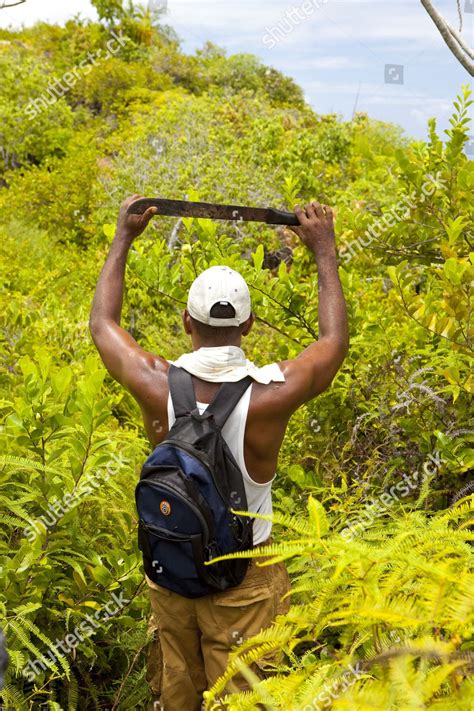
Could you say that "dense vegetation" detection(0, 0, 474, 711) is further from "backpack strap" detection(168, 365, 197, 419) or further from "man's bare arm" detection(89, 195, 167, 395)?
"backpack strap" detection(168, 365, 197, 419)

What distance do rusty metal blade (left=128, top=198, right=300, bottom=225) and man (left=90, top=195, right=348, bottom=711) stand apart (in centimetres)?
21

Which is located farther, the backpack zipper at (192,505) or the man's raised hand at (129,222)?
the man's raised hand at (129,222)

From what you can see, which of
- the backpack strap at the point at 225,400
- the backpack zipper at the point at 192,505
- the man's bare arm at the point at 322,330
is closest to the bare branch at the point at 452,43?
the man's bare arm at the point at 322,330

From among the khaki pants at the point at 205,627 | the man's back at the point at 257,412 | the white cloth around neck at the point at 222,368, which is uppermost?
the white cloth around neck at the point at 222,368

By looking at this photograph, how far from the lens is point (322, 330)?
244cm

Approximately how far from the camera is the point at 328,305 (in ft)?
8.04

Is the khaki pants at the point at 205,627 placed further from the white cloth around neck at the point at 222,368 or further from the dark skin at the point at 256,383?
the white cloth around neck at the point at 222,368

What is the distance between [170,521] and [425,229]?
227 centimetres

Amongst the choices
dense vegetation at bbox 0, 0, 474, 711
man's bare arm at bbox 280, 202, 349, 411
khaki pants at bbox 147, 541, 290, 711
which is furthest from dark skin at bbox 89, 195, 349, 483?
khaki pants at bbox 147, 541, 290, 711

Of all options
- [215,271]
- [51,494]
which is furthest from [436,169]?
[51,494]

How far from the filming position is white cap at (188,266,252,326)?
7.45ft

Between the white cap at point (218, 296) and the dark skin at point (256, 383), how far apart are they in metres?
0.07

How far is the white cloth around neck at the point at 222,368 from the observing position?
2.24 metres

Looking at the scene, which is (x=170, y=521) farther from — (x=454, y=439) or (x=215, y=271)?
(x=454, y=439)
